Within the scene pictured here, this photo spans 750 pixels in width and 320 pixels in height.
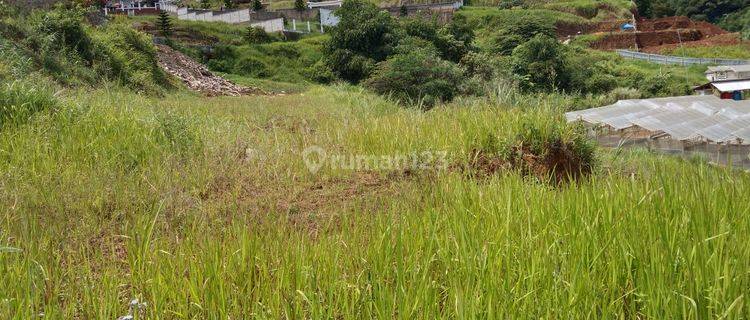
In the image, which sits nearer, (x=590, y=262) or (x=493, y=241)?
(x=590, y=262)

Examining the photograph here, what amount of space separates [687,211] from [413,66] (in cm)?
1149

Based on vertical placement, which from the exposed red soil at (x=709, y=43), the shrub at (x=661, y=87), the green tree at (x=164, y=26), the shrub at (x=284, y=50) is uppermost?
the green tree at (x=164, y=26)

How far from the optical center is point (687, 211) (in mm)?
1891

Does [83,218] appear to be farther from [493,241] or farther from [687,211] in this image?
[687,211]

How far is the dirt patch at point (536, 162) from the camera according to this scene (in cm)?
351

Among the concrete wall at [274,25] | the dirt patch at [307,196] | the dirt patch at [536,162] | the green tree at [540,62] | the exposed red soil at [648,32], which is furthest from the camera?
the exposed red soil at [648,32]

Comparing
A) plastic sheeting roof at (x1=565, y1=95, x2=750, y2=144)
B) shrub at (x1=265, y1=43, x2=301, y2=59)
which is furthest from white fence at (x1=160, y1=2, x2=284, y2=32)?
plastic sheeting roof at (x1=565, y1=95, x2=750, y2=144)

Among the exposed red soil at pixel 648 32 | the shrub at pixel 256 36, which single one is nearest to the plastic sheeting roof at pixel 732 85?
the exposed red soil at pixel 648 32

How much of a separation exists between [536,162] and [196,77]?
684 inches

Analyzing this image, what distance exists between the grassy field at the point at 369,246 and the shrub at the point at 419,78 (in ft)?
32.0

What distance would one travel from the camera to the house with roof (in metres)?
19.7

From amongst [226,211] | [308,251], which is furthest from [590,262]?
[226,211]

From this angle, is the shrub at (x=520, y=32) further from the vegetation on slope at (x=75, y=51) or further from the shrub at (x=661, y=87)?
the vegetation on slope at (x=75, y=51)

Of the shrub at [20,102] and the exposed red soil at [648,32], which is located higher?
the exposed red soil at [648,32]
